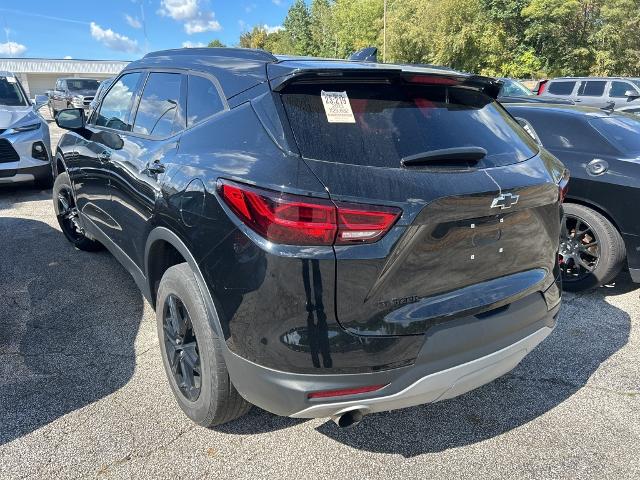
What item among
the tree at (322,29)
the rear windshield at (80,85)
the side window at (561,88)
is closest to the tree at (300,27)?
the tree at (322,29)

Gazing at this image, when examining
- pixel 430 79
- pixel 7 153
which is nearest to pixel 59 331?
pixel 430 79

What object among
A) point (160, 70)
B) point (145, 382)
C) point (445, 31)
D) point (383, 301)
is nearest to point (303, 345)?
point (383, 301)

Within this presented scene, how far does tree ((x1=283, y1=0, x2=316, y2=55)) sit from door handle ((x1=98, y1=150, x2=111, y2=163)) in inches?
2855

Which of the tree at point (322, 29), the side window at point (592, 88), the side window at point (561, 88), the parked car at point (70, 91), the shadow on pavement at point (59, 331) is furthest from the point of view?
the tree at point (322, 29)

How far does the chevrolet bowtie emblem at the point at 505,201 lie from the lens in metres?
2.03

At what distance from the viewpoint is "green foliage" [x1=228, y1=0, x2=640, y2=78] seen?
3131 cm

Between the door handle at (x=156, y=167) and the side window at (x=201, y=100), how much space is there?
10.1 inches

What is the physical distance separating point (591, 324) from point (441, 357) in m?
2.28

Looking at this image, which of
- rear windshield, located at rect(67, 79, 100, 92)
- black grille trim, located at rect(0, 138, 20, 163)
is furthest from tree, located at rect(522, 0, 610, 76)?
black grille trim, located at rect(0, 138, 20, 163)

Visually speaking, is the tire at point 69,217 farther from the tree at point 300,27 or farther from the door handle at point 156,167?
the tree at point 300,27

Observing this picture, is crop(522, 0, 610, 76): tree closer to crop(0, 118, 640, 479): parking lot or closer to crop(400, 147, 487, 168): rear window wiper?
crop(0, 118, 640, 479): parking lot

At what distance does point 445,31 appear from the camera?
36406mm

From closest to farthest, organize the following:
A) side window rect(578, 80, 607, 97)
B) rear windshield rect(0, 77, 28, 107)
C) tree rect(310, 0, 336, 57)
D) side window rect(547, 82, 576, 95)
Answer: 1. rear windshield rect(0, 77, 28, 107)
2. side window rect(578, 80, 607, 97)
3. side window rect(547, 82, 576, 95)
4. tree rect(310, 0, 336, 57)

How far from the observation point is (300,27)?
252ft
